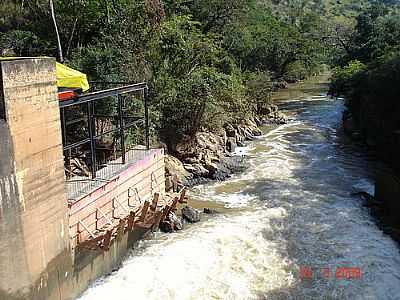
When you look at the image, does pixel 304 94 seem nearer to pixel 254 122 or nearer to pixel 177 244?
pixel 254 122

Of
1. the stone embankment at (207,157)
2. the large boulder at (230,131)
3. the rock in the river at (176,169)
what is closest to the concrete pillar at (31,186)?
the rock in the river at (176,169)

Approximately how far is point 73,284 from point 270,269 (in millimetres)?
5075

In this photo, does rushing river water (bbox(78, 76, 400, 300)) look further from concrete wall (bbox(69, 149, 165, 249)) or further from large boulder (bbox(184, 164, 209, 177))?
concrete wall (bbox(69, 149, 165, 249))

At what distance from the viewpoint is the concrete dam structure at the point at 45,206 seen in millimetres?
9500

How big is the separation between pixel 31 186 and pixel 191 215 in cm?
670

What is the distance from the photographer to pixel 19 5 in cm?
2850

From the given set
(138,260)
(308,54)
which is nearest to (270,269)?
(138,260)

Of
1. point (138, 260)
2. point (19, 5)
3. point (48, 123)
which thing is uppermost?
point (19, 5)

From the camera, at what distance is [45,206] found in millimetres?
10484

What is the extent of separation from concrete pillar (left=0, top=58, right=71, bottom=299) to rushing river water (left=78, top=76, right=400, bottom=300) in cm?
170

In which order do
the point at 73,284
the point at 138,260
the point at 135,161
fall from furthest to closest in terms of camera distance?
the point at 135,161 < the point at 138,260 < the point at 73,284

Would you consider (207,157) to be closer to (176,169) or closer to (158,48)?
(176,169)

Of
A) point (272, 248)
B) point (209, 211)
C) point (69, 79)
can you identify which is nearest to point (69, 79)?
point (69, 79)

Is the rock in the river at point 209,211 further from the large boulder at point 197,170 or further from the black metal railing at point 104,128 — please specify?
the large boulder at point 197,170
